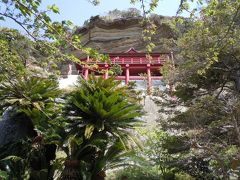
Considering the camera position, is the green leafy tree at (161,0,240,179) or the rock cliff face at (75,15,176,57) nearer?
the green leafy tree at (161,0,240,179)

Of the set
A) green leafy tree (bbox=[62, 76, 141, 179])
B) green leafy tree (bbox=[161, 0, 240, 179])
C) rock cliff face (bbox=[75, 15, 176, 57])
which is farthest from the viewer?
rock cliff face (bbox=[75, 15, 176, 57])

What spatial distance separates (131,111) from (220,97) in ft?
7.08

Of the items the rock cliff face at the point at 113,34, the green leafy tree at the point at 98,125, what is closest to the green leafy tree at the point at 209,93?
the green leafy tree at the point at 98,125

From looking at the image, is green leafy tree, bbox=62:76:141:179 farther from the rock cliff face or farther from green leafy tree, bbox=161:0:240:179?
the rock cliff face

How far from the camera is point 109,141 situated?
720 cm

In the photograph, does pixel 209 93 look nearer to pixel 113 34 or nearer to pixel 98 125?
pixel 98 125

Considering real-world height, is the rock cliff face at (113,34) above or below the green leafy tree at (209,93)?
above

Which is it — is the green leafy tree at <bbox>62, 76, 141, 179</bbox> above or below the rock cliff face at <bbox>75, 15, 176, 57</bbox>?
below

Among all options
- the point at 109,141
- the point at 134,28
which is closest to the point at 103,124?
the point at 109,141

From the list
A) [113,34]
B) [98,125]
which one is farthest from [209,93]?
[113,34]

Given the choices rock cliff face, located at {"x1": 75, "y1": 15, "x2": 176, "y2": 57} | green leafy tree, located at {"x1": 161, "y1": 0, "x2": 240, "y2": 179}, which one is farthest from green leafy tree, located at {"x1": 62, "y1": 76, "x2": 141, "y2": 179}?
rock cliff face, located at {"x1": 75, "y1": 15, "x2": 176, "y2": 57}

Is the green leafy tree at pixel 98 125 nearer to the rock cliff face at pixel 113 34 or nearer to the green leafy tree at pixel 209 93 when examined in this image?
the green leafy tree at pixel 209 93

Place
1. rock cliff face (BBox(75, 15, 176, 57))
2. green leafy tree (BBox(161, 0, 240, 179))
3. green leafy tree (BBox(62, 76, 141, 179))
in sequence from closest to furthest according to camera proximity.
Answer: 1. green leafy tree (BBox(161, 0, 240, 179))
2. green leafy tree (BBox(62, 76, 141, 179))
3. rock cliff face (BBox(75, 15, 176, 57))

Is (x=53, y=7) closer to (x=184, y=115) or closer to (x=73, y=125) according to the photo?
(x=73, y=125)
